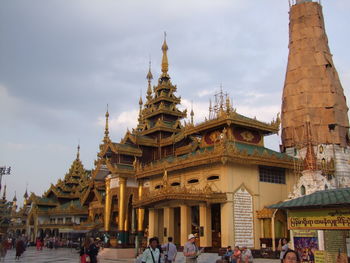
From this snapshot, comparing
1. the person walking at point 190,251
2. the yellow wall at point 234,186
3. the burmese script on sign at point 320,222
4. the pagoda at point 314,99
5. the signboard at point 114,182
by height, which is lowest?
the person walking at point 190,251

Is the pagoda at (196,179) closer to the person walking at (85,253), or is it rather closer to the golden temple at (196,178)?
the golden temple at (196,178)

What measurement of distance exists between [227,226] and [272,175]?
18.9 feet

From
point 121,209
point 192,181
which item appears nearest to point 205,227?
point 192,181

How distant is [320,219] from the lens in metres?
10.8

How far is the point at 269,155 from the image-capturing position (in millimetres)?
26844

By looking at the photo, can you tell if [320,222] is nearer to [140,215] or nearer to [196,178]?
[196,178]

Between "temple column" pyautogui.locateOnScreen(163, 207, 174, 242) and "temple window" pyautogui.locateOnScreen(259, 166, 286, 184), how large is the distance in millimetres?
6854

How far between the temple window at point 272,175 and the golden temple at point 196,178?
0.07m

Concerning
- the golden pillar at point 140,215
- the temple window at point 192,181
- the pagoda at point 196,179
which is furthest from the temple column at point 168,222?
the golden pillar at point 140,215

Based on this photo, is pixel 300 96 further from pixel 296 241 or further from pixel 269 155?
pixel 296 241

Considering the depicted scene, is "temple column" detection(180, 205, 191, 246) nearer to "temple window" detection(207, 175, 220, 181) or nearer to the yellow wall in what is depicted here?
the yellow wall

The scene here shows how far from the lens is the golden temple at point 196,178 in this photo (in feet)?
82.7

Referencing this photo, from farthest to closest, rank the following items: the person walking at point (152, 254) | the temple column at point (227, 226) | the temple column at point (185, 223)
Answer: the temple column at point (185, 223), the temple column at point (227, 226), the person walking at point (152, 254)

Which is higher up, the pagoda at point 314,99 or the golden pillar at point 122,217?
the pagoda at point 314,99
